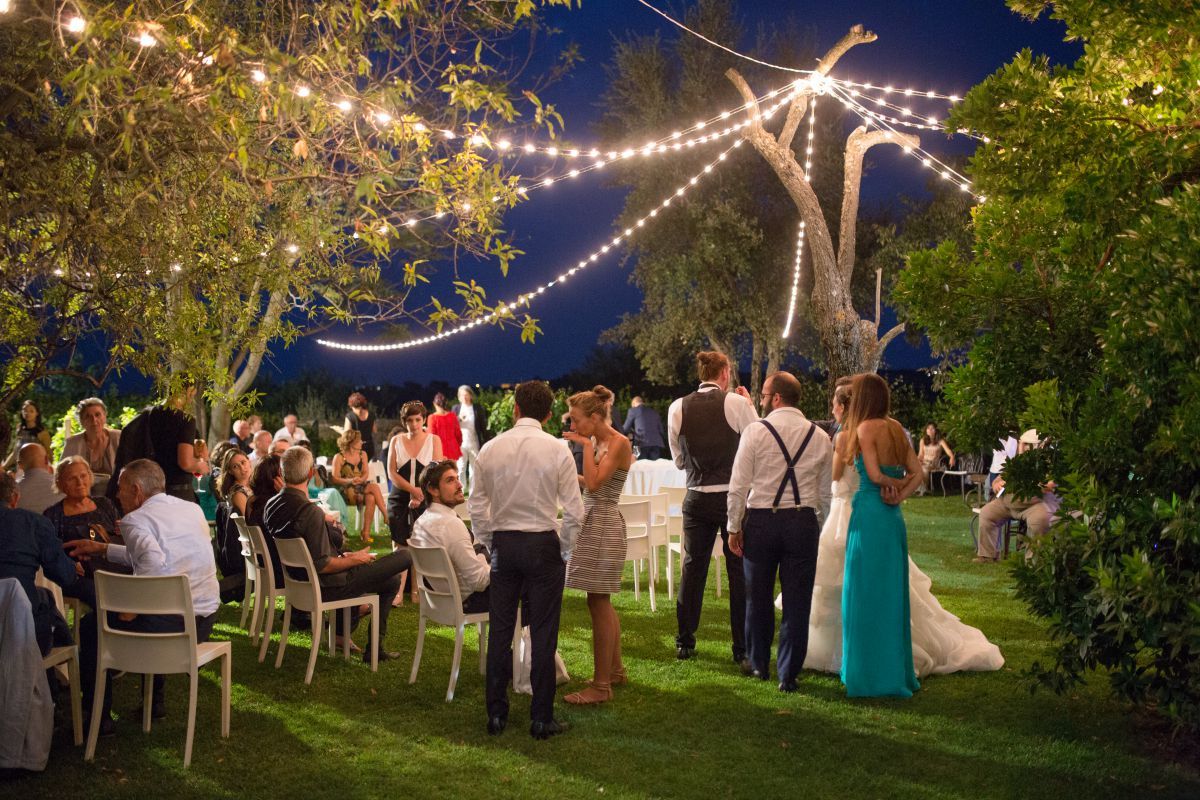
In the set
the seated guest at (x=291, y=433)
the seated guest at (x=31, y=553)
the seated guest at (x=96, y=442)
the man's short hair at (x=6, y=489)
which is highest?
the seated guest at (x=291, y=433)

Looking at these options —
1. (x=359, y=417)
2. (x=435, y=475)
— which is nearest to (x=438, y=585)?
(x=435, y=475)

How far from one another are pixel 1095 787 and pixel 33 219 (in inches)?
215

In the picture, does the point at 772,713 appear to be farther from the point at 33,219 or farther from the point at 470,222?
the point at 33,219

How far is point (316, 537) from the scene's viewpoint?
5.61 metres

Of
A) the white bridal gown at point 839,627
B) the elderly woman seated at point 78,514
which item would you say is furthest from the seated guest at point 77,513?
the white bridal gown at point 839,627

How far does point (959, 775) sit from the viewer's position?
4.02 m

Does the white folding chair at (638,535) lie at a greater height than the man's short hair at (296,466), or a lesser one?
lesser

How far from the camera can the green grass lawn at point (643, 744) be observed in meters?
3.93

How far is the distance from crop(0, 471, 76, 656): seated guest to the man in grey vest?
311cm

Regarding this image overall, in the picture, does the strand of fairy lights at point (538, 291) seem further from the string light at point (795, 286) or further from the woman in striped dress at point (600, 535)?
the string light at point (795, 286)

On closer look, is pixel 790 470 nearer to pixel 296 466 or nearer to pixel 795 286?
pixel 296 466

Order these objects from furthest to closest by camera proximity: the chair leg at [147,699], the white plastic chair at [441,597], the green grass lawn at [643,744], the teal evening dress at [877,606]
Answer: the white plastic chair at [441,597]
the teal evening dress at [877,606]
the chair leg at [147,699]
the green grass lawn at [643,744]

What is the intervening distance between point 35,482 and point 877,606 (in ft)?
16.9

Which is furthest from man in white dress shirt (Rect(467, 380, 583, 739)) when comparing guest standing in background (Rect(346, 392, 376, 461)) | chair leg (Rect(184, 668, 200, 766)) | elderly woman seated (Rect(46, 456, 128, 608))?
guest standing in background (Rect(346, 392, 376, 461))
